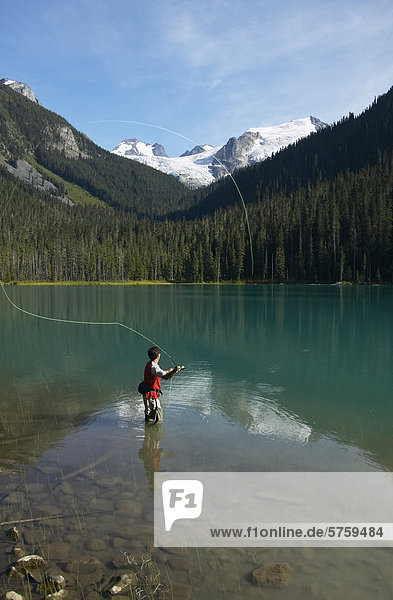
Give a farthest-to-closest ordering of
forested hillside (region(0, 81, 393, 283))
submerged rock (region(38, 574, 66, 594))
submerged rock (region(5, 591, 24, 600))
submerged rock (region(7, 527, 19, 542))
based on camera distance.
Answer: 1. forested hillside (region(0, 81, 393, 283))
2. submerged rock (region(7, 527, 19, 542))
3. submerged rock (region(38, 574, 66, 594))
4. submerged rock (region(5, 591, 24, 600))

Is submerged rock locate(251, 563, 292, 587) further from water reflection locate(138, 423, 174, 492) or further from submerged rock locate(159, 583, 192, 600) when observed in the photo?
water reflection locate(138, 423, 174, 492)

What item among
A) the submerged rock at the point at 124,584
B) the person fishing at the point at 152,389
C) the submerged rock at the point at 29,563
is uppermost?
the person fishing at the point at 152,389

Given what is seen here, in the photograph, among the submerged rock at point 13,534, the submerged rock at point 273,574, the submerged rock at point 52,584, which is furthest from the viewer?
the submerged rock at point 13,534

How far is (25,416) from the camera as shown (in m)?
12.8

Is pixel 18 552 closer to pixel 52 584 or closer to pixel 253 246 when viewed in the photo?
pixel 52 584

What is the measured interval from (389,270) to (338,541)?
11551 centimetres

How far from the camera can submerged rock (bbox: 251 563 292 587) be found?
17.6 feet

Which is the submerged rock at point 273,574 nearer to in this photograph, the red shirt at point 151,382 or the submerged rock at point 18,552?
the submerged rock at point 18,552

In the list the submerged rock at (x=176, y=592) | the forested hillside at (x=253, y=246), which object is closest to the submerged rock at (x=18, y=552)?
the submerged rock at (x=176, y=592)

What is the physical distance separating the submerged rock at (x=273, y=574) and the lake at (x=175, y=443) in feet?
0.29

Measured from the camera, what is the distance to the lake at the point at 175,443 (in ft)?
18.2

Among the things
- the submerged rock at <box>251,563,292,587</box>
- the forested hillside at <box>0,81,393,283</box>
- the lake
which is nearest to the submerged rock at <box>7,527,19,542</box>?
the lake

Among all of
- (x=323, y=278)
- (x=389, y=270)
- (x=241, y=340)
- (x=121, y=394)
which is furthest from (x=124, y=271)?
(x=121, y=394)

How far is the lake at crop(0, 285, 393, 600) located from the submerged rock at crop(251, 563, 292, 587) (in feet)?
0.29
